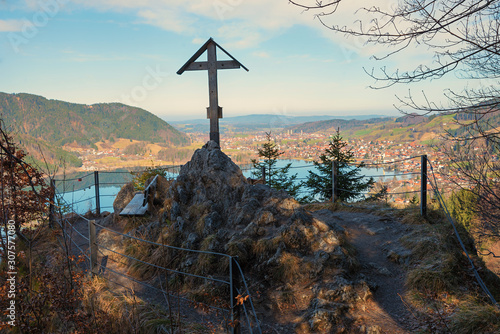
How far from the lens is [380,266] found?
5.75 metres

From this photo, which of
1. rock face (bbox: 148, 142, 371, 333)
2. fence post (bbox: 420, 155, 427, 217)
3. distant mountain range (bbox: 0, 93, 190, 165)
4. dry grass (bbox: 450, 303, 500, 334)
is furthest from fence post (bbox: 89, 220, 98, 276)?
distant mountain range (bbox: 0, 93, 190, 165)

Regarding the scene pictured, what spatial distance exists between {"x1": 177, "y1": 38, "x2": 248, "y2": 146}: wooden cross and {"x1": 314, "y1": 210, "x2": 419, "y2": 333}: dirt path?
12.3ft

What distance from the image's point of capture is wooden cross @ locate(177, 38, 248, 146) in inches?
316

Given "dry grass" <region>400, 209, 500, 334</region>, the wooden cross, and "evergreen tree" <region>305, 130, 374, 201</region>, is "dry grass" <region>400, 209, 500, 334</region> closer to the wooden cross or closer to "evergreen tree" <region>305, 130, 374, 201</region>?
the wooden cross

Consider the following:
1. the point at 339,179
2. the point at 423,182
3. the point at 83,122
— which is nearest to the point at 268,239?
the point at 423,182

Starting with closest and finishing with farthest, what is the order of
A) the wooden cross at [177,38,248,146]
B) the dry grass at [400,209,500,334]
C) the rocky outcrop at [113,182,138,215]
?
1. the dry grass at [400,209,500,334]
2. the wooden cross at [177,38,248,146]
3. the rocky outcrop at [113,182,138,215]

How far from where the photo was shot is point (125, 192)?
10219 millimetres

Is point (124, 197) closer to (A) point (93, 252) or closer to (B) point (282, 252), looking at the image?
(A) point (93, 252)

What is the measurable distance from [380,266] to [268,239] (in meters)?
2.07

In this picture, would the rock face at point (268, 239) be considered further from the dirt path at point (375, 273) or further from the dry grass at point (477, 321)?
the dry grass at point (477, 321)

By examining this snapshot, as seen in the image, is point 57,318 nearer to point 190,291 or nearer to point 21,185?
point 190,291

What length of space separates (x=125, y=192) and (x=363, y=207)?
732 cm

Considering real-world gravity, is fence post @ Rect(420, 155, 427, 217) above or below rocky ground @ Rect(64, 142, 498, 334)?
above

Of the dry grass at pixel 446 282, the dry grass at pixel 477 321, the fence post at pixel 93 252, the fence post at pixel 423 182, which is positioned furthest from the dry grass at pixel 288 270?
the fence post at pixel 423 182
